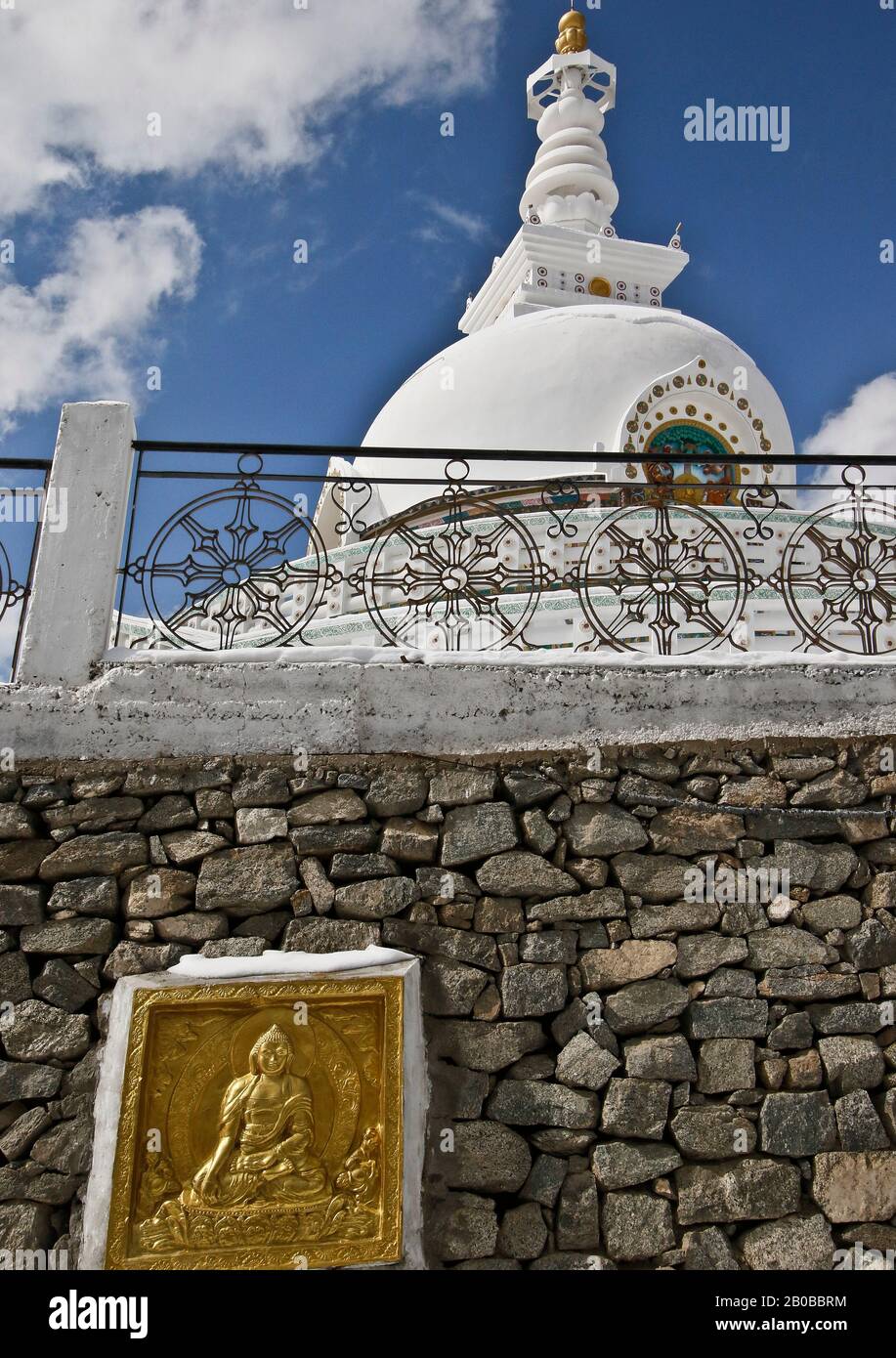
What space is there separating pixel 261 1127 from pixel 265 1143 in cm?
6

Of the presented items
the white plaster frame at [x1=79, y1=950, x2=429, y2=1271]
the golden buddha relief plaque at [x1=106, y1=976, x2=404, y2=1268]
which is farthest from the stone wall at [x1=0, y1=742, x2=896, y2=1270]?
the golden buddha relief plaque at [x1=106, y1=976, x2=404, y2=1268]

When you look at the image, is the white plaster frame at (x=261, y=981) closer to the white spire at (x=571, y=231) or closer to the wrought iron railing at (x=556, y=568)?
the wrought iron railing at (x=556, y=568)

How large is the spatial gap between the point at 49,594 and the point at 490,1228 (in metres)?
3.20

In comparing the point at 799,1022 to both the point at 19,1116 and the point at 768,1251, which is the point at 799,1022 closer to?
the point at 768,1251

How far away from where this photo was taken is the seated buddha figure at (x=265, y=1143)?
4.12 metres

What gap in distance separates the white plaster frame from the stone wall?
10 cm

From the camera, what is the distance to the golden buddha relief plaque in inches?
160

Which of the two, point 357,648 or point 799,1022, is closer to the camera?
point 799,1022

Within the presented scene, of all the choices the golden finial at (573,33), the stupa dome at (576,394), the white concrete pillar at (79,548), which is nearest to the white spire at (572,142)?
the golden finial at (573,33)

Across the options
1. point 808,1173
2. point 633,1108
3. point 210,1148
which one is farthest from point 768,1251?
point 210,1148

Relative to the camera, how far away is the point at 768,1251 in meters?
4.27

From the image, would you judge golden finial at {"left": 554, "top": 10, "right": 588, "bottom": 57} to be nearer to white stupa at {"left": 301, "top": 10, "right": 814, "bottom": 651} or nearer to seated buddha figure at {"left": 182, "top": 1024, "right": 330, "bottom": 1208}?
white stupa at {"left": 301, "top": 10, "right": 814, "bottom": 651}

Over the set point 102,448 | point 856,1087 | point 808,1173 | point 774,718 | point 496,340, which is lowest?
point 808,1173

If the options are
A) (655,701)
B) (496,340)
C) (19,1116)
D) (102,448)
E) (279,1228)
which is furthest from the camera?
(496,340)
